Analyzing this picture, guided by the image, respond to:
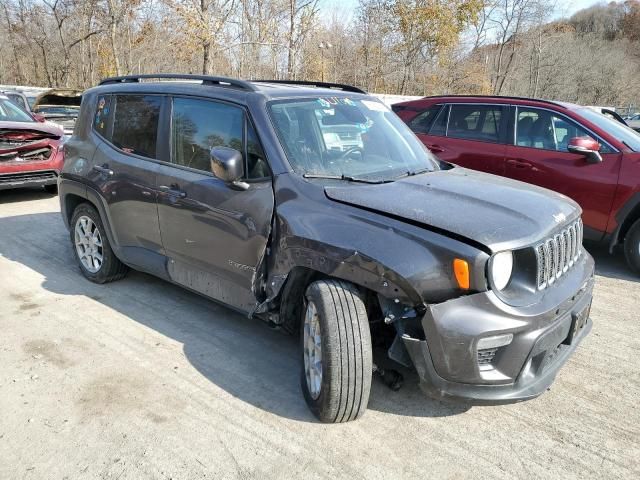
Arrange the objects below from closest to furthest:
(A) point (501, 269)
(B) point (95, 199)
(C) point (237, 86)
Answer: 1. (A) point (501, 269)
2. (C) point (237, 86)
3. (B) point (95, 199)

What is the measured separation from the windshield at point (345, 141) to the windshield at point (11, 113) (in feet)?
23.2

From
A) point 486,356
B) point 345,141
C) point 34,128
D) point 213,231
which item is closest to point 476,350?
point 486,356

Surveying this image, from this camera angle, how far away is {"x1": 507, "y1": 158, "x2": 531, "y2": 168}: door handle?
604 centimetres

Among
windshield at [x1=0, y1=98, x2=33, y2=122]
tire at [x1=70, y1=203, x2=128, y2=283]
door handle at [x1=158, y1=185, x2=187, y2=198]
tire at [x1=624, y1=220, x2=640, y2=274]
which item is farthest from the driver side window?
windshield at [x1=0, y1=98, x2=33, y2=122]

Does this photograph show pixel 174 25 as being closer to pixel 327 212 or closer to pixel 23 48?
pixel 327 212

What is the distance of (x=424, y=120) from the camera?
706 centimetres

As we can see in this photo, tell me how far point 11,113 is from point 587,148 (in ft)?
28.9

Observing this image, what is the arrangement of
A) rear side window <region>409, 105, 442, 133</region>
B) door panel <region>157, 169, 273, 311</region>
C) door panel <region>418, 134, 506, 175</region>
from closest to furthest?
1. door panel <region>157, 169, 273, 311</region>
2. door panel <region>418, 134, 506, 175</region>
3. rear side window <region>409, 105, 442, 133</region>

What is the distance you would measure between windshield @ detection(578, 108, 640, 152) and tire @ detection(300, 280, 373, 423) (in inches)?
176

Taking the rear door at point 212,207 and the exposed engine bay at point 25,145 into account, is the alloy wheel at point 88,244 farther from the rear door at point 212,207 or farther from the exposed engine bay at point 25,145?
the exposed engine bay at point 25,145

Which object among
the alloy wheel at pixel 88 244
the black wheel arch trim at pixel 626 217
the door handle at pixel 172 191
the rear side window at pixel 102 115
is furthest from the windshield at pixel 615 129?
the alloy wheel at pixel 88 244

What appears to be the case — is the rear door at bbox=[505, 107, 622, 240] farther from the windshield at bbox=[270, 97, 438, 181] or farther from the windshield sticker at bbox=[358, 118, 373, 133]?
the windshield sticker at bbox=[358, 118, 373, 133]

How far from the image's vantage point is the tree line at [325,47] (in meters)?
21.8

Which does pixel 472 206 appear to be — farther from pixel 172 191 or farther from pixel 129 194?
pixel 129 194
